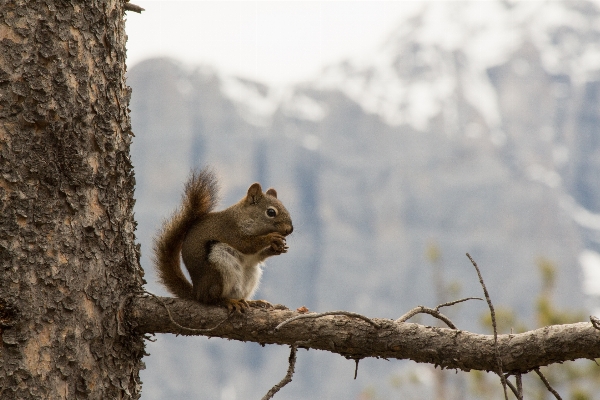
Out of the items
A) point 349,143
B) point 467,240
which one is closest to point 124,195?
point 467,240

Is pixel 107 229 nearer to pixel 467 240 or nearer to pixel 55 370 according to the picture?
pixel 55 370

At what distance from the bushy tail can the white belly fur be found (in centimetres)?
14

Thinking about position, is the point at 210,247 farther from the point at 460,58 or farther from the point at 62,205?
the point at 460,58

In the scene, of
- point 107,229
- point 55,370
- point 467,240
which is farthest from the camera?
point 467,240

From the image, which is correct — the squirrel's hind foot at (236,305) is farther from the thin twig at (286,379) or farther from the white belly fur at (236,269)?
the thin twig at (286,379)

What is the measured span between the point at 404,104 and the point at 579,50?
18.9 metres

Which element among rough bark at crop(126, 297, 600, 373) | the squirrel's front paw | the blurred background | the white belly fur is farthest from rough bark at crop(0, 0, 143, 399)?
the blurred background

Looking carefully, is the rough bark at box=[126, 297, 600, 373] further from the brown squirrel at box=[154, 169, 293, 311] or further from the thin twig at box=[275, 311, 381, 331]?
the brown squirrel at box=[154, 169, 293, 311]

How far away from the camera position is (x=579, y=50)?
243ft

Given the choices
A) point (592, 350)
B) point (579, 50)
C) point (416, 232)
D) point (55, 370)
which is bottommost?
point (55, 370)

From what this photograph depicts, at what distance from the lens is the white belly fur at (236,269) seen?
7.89 ft

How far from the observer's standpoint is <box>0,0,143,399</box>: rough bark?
161cm

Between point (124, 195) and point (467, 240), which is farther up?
point (467, 240)

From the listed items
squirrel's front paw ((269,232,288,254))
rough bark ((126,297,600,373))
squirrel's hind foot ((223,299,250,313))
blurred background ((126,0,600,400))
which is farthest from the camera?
blurred background ((126,0,600,400))
